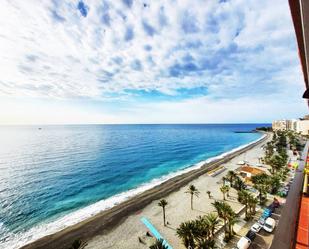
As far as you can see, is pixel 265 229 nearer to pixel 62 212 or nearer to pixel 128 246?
pixel 128 246

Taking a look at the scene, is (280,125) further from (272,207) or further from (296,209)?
(296,209)

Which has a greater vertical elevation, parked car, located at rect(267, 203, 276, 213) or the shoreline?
parked car, located at rect(267, 203, 276, 213)

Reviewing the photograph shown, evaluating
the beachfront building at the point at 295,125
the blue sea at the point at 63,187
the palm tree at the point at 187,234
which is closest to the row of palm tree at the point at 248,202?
the palm tree at the point at 187,234

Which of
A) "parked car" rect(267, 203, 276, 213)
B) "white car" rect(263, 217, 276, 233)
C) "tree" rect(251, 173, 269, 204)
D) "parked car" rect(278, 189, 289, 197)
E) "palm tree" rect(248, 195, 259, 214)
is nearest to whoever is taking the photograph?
"white car" rect(263, 217, 276, 233)

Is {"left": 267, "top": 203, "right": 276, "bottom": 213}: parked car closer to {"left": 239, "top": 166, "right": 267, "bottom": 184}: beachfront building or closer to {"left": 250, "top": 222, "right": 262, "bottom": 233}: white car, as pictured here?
{"left": 250, "top": 222, "right": 262, "bottom": 233}: white car

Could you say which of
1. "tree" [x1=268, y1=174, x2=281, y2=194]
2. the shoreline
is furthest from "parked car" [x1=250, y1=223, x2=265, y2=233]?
the shoreline

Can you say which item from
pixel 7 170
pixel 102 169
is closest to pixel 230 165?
pixel 102 169

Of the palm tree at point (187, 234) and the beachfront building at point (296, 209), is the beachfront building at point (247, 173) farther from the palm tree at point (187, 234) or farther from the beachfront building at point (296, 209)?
the beachfront building at point (296, 209)

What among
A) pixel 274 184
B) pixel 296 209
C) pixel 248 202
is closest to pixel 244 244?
pixel 248 202

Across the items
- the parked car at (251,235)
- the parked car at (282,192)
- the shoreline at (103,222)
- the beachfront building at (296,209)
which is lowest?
the shoreline at (103,222)

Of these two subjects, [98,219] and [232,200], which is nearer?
[98,219]

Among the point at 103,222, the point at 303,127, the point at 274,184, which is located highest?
the point at 303,127
